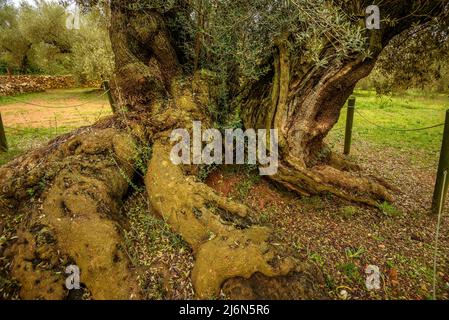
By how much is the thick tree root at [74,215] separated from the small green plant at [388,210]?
368cm

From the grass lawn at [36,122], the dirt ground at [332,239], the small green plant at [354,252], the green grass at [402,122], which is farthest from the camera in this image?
the green grass at [402,122]

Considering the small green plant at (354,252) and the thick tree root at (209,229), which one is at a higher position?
the thick tree root at (209,229)

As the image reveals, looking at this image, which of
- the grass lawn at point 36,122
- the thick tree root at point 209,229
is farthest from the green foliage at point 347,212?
the grass lawn at point 36,122

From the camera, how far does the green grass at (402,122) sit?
27.6 feet

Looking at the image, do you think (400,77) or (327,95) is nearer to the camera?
(327,95)

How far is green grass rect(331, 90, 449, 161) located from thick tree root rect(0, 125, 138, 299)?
270 inches

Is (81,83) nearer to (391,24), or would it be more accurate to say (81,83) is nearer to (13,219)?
(13,219)

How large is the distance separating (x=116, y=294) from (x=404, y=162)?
278 inches

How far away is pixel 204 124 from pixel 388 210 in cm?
309

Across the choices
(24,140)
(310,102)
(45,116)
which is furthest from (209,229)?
(45,116)

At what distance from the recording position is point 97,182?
3461 mm

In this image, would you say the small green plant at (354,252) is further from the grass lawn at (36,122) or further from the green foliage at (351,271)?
the grass lawn at (36,122)

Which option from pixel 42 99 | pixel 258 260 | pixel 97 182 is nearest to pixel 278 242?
pixel 258 260

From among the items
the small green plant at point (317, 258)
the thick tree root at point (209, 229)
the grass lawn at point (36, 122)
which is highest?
the grass lawn at point (36, 122)
